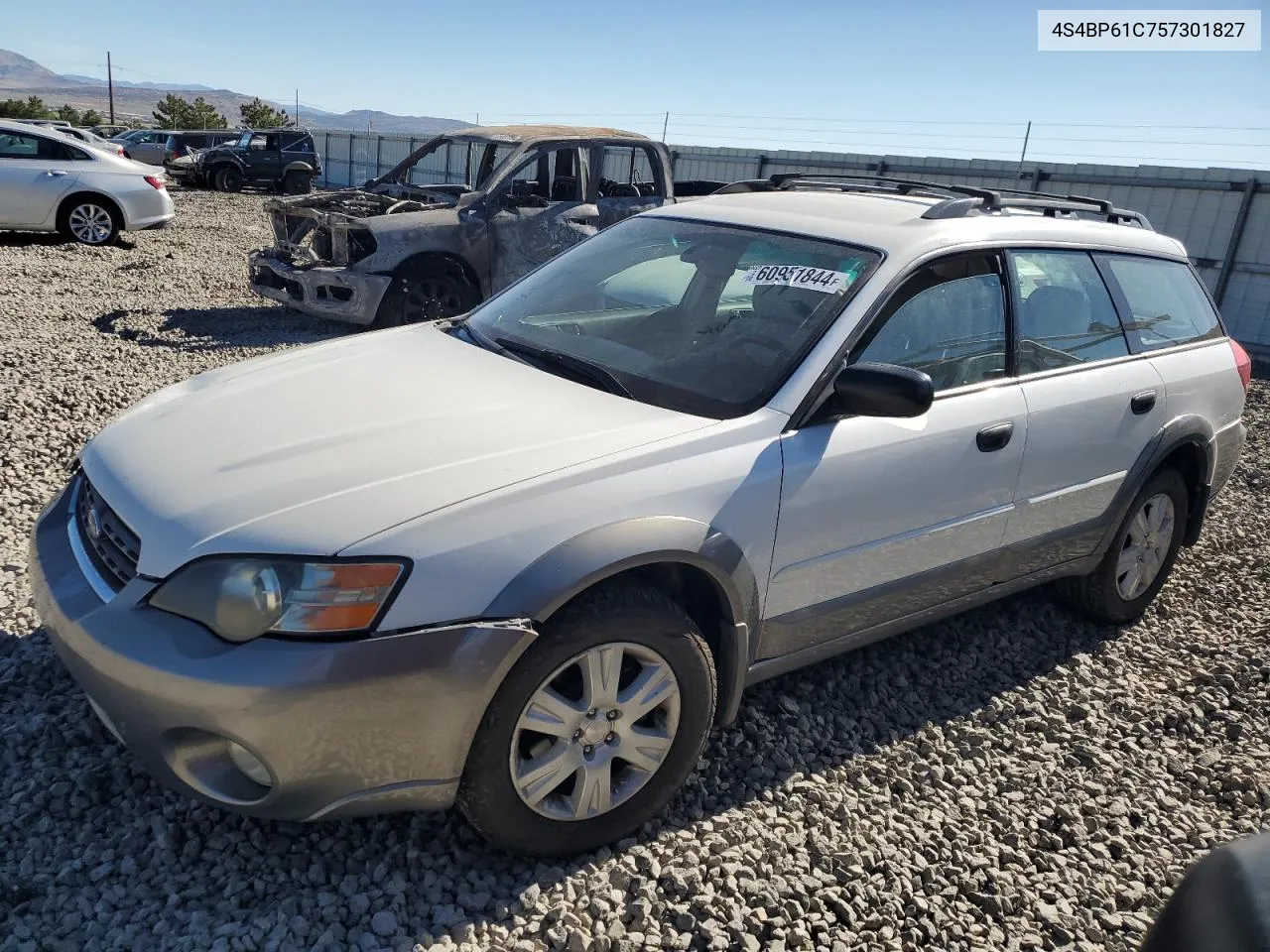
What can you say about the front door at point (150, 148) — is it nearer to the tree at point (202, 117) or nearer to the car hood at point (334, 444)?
the tree at point (202, 117)

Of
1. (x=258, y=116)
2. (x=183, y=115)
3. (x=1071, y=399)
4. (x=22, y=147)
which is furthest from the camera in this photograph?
(x=258, y=116)

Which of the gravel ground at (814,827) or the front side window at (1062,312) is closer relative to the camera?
→ the gravel ground at (814,827)

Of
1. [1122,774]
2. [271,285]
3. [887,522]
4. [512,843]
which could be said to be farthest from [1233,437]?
[271,285]

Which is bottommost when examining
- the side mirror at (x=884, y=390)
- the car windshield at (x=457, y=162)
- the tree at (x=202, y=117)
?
the side mirror at (x=884, y=390)

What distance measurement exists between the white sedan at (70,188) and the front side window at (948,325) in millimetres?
12007

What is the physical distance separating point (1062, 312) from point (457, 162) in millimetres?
7631

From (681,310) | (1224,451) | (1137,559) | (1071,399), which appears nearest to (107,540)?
(681,310)

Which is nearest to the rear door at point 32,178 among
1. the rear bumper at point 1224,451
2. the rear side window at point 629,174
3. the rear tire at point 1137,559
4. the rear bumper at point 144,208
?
the rear bumper at point 144,208

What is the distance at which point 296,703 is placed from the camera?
1979 millimetres

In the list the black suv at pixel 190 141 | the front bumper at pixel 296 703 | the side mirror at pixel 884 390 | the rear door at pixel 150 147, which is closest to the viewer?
the front bumper at pixel 296 703

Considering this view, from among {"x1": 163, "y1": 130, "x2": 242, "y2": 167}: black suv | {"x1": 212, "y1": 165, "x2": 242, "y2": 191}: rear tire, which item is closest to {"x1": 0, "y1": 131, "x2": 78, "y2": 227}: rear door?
{"x1": 212, "y1": 165, "x2": 242, "y2": 191}: rear tire

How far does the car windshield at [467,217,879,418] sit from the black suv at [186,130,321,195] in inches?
920

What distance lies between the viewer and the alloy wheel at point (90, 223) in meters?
12.0

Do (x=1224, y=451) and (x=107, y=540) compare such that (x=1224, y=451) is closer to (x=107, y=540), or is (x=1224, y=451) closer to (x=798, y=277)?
(x=798, y=277)
